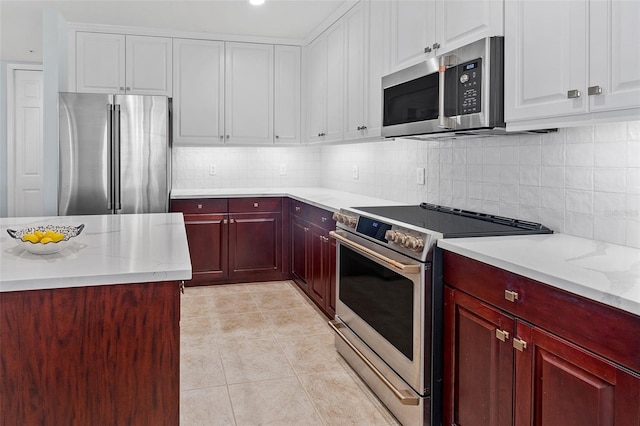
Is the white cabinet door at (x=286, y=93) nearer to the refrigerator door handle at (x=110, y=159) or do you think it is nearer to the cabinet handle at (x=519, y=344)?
the refrigerator door handle at (x=110, y=159)

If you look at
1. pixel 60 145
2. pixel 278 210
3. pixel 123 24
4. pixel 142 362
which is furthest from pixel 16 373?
pixel 123 24

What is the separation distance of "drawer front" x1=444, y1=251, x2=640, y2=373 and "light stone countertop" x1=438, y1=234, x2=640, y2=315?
39 millimetres

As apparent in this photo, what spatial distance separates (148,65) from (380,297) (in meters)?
3.42

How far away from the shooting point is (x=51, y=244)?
177cm

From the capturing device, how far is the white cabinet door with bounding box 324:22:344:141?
3.99m

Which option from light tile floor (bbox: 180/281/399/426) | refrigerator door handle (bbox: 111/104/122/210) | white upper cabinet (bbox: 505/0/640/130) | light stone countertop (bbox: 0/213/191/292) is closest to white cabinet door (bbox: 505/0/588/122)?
white upper cabinet (bbox: 505/0/640/130)

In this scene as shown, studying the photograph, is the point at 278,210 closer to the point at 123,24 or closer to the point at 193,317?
the point at 193,317

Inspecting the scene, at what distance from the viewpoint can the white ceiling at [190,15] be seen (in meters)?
3.94

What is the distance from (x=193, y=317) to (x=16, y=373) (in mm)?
2333

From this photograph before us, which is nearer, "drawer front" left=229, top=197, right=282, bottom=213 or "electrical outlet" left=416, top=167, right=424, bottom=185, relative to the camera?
"electrical outlet" left=416, top=167, right=424, bottom=185

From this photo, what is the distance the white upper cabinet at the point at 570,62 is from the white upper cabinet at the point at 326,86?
2.09 m

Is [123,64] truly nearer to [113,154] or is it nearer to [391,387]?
[113,154]

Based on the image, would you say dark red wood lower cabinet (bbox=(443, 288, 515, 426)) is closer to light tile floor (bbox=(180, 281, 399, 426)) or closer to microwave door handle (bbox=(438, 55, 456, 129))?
light tile floor (bbox=(180, 281, 399, 426))

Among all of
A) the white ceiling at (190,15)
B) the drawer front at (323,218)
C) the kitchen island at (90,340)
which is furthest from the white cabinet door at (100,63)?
the kitchen island at (90,340)
